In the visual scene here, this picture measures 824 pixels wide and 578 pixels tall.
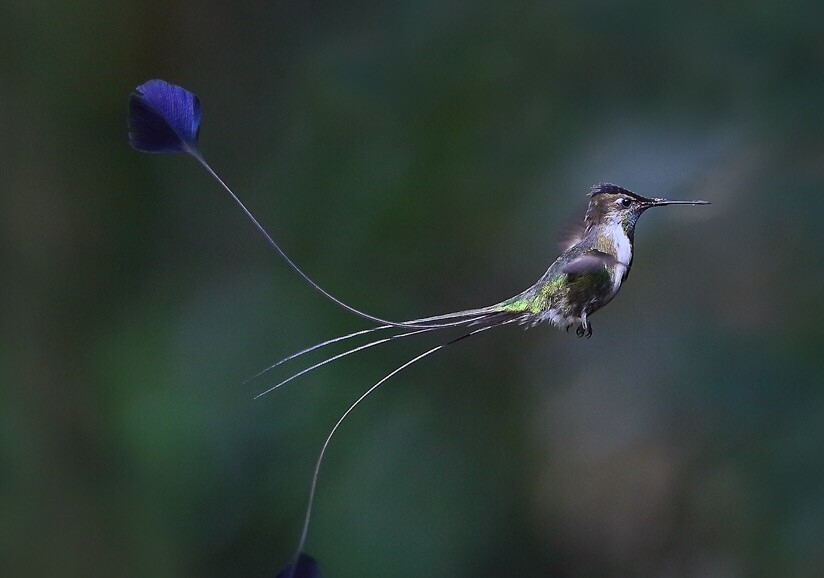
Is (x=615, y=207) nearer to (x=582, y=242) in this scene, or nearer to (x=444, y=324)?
(x=582, y=242)

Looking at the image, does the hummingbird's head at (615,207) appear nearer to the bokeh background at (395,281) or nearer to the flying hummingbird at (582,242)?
the flying hummingbird at (582,242)

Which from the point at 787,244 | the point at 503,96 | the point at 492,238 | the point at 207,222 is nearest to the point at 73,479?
the point at 207,222

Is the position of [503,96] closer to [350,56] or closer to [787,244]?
[350,56]

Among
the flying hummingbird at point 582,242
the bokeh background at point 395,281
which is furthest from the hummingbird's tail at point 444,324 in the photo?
the bokeh background at point 395,281

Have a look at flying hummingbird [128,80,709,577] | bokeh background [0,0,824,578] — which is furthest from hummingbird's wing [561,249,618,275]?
bokeh background [0,0,824,578]

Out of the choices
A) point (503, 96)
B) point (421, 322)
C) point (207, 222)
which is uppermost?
point (503, 96)

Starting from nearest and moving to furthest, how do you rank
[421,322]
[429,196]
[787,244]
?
A: [421,322], [787,244], [429,196]

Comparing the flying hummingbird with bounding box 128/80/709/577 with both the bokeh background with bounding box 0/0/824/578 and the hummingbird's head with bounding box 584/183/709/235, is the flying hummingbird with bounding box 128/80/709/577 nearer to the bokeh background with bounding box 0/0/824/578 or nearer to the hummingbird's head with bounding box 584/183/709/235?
the hummingbird's head with bounding box 584/183/709/235
